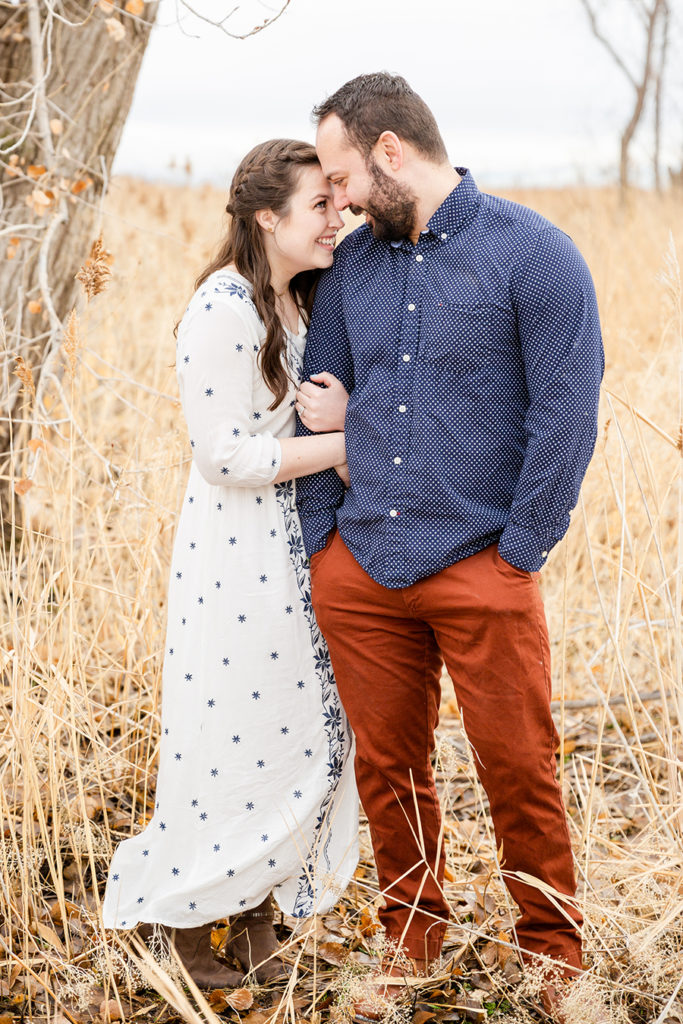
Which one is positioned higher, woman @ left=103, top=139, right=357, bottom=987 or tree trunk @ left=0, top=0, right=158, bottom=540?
tree trunk @ left=0, top=0, right=158, bottom=540

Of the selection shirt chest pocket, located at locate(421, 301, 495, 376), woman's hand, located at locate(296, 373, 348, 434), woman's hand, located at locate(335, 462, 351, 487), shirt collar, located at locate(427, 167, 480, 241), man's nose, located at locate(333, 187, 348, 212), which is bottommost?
woman's hand, located at locate(335, 462, 351, 487)

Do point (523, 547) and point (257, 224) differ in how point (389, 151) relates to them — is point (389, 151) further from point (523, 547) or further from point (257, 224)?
point (523, 547)

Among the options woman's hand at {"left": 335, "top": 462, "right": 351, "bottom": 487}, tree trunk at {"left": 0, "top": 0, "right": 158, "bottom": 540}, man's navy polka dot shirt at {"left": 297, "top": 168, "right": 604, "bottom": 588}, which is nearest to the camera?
man's navy polka dot shirt at {"left": 297, "top": 168, "right": 604, "bottom": 588}

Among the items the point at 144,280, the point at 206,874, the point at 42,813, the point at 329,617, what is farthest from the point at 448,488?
the point at 144,280

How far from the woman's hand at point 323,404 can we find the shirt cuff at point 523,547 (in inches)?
19.6

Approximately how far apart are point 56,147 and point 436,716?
2360 millimetres

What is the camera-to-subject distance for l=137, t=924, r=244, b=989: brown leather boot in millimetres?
2420

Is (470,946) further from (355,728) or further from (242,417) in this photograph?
(242,417)

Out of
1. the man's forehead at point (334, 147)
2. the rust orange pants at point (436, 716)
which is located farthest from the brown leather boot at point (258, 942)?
the man's forehead at point (334, 147)

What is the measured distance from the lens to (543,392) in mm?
2051

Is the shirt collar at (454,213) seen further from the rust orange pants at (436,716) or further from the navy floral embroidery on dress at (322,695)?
the rust orange pants at (436,716)

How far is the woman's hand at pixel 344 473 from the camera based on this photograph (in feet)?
7.80

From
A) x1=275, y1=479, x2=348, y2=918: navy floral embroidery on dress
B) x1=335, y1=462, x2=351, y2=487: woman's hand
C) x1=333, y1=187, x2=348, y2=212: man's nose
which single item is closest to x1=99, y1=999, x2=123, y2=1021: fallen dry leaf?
x1=275, y1=479, x2=348, y2=918: navy floral embroidery on dress

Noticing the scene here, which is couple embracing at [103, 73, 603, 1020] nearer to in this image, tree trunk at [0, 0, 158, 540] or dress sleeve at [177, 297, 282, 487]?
dress sleeve at [177, 297, 282, 487]
